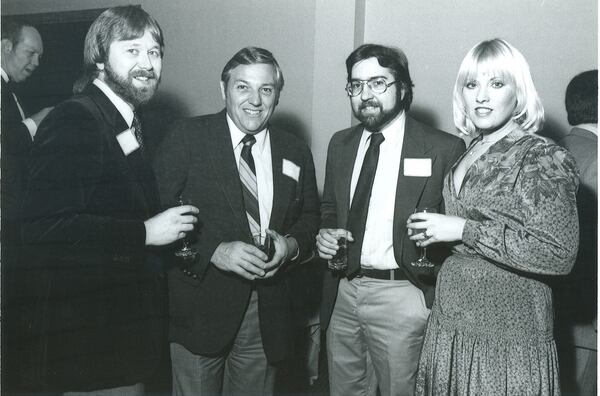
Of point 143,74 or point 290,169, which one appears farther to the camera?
point 290,169

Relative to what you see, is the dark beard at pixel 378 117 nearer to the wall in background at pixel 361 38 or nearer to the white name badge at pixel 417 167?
the white name badge at pixel 417 167

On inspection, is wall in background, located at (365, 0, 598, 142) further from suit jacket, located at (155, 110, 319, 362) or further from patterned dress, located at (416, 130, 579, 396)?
suit jacket, located at (155, 110, 319, 362)

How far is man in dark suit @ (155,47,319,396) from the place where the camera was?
202 cm

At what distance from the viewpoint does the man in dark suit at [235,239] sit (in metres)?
2.02

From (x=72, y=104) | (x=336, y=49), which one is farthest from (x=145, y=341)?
(x=336, y=49)

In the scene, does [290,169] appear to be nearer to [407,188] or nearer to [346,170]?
[346,170]

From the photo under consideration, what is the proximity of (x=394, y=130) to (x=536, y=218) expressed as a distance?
2.71 feet

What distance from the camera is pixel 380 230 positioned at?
2127 millimetres

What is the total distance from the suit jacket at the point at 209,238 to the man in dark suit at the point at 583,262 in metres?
1.42

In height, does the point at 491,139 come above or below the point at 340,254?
above

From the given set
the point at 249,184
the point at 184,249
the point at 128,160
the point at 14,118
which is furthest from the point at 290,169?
the point at 14,118

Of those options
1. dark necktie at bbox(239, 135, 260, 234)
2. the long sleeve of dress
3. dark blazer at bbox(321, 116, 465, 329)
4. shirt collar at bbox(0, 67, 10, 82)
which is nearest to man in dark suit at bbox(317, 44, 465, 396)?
dark blazer at bbox(321, 116, 465, 329)

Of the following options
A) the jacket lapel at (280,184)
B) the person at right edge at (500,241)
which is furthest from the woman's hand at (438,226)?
the jacket lapel at (280,184)

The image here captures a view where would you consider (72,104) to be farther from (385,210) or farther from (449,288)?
(449,288)
